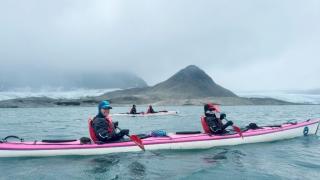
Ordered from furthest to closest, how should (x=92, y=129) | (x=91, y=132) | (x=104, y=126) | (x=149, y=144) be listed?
1. (x=149, y=144)
2. (x=91, y=132)
3. (x=92, y=129)
4. (x=104, y=126)

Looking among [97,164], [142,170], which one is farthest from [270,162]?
[97,164]

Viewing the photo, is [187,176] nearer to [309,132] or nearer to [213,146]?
[213,146]

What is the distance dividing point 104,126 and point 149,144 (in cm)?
250

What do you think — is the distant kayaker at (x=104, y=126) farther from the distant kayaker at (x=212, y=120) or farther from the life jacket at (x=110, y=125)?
the distant kayaker at (x=212, y=120)

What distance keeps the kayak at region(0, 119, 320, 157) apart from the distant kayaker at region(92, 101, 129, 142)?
32 centimetres

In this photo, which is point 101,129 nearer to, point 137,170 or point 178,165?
point 137,170

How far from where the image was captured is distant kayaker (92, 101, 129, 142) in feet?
54.6

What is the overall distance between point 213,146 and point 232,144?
4.06 ft

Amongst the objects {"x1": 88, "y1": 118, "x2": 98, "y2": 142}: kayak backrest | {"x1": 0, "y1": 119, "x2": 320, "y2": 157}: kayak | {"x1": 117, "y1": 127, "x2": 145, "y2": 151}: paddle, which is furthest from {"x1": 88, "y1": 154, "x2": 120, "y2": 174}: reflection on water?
{"x1": 117, "y1": 127, "x2": 145, "y2": 151}: paddle

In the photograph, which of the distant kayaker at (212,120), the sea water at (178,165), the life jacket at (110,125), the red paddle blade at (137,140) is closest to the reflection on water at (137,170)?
the sea water at (178,165)

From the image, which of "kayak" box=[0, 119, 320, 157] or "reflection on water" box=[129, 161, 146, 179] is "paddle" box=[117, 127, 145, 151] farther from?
"reflection on water" box=[129, 161, 146, 179]

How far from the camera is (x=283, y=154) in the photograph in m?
18.8

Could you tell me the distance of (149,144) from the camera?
18.0 meters

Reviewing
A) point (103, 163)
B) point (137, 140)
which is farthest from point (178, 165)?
point (103, 163)
